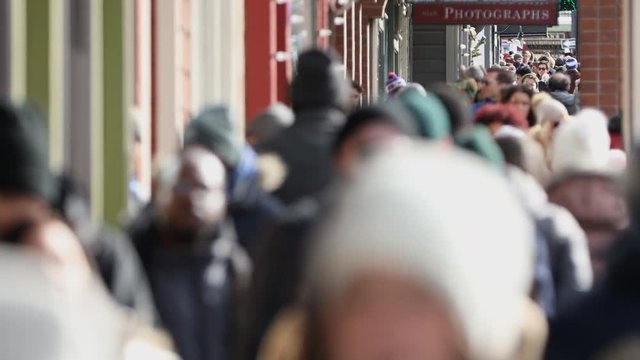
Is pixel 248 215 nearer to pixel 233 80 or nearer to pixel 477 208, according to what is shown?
pixel 477 208

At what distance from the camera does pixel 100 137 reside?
8.51 meters

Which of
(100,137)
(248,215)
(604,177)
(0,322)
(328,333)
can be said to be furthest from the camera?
(100,137)

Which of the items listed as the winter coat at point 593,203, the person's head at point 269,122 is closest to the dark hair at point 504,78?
the person's head at point 269,122

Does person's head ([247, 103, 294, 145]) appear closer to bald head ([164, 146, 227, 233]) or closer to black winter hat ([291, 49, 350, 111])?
black winter hat ([291, 49, 350, 111])

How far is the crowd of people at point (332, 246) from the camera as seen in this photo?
1755 mm

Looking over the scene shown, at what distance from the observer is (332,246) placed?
70.3 inches

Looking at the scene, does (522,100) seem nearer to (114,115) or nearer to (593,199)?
(114,115)

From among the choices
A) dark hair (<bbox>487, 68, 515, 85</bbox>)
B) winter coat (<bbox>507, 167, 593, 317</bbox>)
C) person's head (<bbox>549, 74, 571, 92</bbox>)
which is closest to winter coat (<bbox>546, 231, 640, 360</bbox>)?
winter coat (<bbox>507, 167, 593, 317</bbox>)

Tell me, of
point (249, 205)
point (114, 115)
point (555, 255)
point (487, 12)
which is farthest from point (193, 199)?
point (487, 12)

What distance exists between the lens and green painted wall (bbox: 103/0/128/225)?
8.47 meters

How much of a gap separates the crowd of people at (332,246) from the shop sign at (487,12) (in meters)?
21.5

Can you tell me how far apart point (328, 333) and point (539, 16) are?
28.9 metres

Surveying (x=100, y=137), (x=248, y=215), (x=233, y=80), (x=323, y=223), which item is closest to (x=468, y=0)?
(x=233, y=80)

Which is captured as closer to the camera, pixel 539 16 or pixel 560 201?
pixel 560 201
